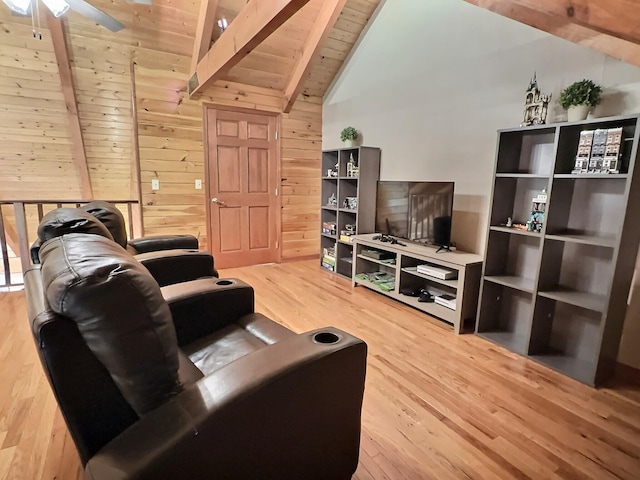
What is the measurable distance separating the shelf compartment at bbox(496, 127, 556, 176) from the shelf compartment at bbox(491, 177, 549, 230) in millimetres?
73

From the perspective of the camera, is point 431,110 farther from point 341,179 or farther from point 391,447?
point 391,447

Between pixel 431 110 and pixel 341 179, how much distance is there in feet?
4.18

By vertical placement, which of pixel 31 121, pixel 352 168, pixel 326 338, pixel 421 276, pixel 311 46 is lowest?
pixel 421 276

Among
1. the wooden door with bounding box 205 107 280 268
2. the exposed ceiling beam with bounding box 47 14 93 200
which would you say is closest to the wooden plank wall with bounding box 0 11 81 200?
the exposed ceiling beam with bounding box 47 14 93 200

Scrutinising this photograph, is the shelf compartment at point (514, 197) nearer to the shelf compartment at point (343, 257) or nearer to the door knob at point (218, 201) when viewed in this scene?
the shelf compartment at point (343, 257)

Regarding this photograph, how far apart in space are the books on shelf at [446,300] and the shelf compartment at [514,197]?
763mm

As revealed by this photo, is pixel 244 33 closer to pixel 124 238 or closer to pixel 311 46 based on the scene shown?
pixel 311 46

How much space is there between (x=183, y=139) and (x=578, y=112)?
3729 mm

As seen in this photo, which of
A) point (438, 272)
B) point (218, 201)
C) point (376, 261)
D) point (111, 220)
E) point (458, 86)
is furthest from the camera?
point (218, 201)

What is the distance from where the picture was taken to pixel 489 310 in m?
2.73

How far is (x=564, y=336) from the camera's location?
97.0 inches

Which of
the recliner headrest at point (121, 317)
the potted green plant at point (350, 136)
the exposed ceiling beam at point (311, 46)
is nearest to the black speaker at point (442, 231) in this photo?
the potted green plant at point (350, 136)

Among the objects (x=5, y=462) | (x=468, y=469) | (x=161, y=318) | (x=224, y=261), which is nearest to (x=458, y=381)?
(x=468, y=469)

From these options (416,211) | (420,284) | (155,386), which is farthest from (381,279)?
(155,386)
